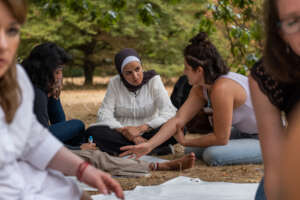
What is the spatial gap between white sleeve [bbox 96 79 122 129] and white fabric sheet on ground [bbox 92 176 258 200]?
1.70 meters

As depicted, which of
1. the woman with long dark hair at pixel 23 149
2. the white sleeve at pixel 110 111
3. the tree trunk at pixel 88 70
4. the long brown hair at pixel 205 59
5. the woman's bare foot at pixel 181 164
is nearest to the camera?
the woman with long dark hair at pixel 23 149

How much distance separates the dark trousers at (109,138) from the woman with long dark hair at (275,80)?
3.24 m

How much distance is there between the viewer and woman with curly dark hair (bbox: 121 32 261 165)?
371 cm

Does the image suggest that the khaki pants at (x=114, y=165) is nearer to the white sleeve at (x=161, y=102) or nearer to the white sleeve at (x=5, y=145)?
the white sleeve at (x=161, y=102)

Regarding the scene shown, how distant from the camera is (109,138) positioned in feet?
15.8

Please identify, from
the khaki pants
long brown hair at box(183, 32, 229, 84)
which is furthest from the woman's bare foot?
long brown hair at box(183, 32, 229, 84)

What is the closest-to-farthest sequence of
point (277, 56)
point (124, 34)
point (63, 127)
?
point (277, 56)
point (63, 127)
point (124, 34)

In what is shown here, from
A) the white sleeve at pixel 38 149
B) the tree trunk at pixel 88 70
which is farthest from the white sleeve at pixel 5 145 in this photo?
the tree trunk at pixel 88 70

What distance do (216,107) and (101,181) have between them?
96.6 inches

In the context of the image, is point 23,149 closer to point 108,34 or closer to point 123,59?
point 123,59

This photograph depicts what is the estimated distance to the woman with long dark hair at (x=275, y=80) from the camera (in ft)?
3.96

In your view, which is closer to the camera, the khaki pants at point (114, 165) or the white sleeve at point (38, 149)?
the white sleeve at point (38, 149)

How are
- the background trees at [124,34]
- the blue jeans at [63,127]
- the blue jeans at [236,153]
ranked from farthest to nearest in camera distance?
the background trees at [124,34]
the blue jeans at [63,127]
the blue jeans at [236,153]

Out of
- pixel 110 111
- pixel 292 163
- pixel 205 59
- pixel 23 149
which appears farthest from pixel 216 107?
pixel 292 163
